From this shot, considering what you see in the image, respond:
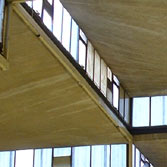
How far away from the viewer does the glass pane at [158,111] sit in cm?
3422

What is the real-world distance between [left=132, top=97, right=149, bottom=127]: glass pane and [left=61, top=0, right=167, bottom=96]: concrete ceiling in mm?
1488

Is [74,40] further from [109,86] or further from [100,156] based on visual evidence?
[100,156]

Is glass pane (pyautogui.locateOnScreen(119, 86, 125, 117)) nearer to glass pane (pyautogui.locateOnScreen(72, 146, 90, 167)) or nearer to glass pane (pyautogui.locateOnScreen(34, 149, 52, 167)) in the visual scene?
glass pane (pyautogui.locateOnScreen(72, 146, 90, 167))

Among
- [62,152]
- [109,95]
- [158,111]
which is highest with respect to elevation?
[109,95]

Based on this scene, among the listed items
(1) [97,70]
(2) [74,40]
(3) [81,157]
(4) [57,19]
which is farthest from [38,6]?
(3) [81,157]

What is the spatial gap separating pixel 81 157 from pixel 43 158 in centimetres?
236

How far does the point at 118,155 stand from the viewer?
34156 mm

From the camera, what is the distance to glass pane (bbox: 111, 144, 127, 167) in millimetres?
33906

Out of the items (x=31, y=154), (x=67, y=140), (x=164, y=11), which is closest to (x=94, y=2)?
(x=164, y=11)

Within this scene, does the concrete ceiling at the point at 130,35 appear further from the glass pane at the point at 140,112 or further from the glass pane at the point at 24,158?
the glass pane at the point at 24,158

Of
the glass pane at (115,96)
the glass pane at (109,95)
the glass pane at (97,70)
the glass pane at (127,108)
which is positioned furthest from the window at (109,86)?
the glass pane at (127,108)

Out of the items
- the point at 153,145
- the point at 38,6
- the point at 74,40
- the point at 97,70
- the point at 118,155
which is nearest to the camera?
the point at 38,6

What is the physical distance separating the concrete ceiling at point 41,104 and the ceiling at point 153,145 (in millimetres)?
1247

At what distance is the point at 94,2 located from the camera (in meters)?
24.4
